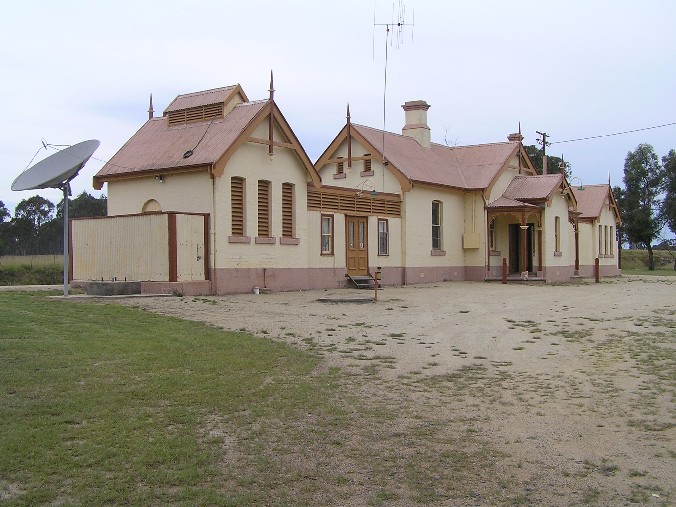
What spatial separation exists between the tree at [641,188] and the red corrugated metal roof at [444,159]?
95.2 ft

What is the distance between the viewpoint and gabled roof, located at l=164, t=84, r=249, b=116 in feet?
80.2

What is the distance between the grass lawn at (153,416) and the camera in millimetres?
6082

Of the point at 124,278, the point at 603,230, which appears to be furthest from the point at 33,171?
the point at 603,230

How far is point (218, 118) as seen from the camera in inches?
957

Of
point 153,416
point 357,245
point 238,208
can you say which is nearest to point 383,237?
point 357,245

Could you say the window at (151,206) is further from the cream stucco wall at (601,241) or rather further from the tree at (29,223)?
the tree at (29,223)

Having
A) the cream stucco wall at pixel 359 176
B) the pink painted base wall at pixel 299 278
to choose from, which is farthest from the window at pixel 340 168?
the pink painted base wall at pixel 299 278

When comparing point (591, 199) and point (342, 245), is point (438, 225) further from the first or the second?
point (591, 199)

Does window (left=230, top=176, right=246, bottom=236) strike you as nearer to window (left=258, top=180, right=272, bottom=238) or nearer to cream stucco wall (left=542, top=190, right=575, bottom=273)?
window (left=258, top=180, right=272, bottom=238)

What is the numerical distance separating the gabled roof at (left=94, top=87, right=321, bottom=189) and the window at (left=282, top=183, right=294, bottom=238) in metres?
0.96

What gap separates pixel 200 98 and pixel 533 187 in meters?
16.8

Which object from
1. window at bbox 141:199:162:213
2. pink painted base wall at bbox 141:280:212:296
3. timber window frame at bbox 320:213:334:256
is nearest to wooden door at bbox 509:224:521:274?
timber window frame at bbox 320:213:334:256

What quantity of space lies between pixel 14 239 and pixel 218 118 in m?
54.8

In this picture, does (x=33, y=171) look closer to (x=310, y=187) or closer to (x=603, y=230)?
(x=310, y=187)
